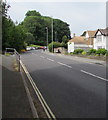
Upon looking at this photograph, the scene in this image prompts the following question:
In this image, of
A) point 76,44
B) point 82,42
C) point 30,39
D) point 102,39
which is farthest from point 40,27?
point 102,39

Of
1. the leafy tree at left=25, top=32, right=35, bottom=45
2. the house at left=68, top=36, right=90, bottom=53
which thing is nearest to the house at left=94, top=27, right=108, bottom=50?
the house at left=68, top=36, right=90, bottom=53

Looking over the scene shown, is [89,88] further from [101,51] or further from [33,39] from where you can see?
[33,39]

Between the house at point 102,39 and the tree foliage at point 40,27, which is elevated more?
the tree foliage at point 40,27

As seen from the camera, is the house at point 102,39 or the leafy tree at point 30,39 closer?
the house at point 102,39

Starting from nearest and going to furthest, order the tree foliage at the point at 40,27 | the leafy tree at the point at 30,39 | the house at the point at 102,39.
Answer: the house at the point at 102,39 < the leafy tree at the point at 30,39 < the tree foliage at the point at 40,27

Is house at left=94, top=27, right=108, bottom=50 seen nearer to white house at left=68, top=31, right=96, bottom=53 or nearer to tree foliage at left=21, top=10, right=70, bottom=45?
white house at left=68, top=31, right=96, bottom=53

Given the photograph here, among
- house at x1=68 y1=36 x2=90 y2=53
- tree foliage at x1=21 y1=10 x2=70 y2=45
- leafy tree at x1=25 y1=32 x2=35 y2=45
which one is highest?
tree foliage at x1=21 y1=10 x2=70 y2=45

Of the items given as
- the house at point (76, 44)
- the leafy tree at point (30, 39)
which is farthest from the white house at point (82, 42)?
the leafy tree at point (30, 39)

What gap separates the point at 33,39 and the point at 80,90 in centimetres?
9709

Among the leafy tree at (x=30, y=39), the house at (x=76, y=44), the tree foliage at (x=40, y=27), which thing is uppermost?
the tree foliage at (x=40, y=27)

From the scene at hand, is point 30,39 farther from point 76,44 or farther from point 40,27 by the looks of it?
point 76,44

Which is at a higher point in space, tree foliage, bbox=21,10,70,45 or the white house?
tree foliage, bbox=21,10,70,45

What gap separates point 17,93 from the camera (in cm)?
751

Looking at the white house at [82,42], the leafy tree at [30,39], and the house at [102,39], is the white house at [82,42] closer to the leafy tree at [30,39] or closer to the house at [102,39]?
the house at [102,39]
